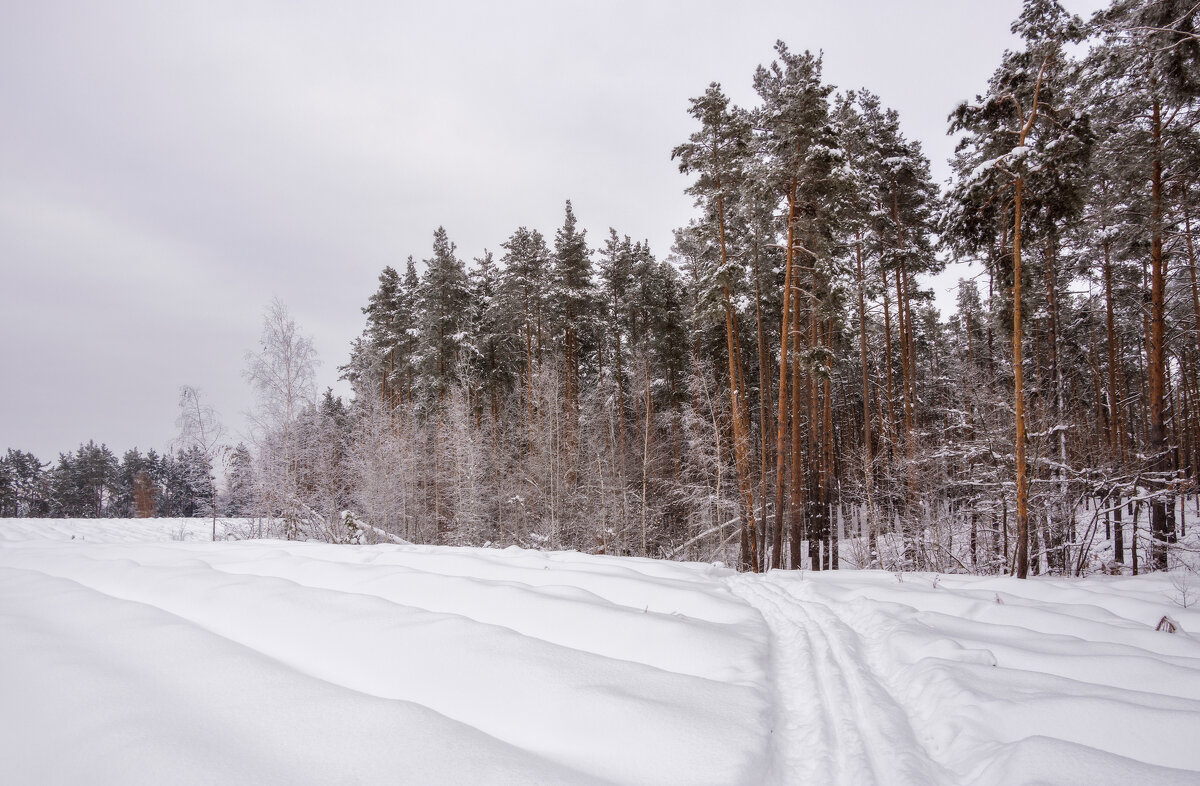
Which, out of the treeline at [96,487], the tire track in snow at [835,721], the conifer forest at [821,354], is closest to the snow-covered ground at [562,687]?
the tire track in snow at [835,721]

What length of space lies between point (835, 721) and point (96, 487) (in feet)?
261

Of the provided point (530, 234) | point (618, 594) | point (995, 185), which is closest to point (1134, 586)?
point (995, 185)

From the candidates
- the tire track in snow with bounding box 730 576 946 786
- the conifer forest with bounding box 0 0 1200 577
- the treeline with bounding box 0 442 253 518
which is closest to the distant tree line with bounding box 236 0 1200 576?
the conifer forest with bounding box 0 0 1200 577

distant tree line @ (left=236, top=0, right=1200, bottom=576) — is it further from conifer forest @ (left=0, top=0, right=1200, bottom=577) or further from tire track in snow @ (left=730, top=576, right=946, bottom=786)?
tire track in snow @ (left=730, top=576, right=946, bottom=786)

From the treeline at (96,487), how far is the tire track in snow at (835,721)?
196 ft

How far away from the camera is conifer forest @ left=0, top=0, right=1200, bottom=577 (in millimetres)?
10484

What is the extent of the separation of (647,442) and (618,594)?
14.9 meters

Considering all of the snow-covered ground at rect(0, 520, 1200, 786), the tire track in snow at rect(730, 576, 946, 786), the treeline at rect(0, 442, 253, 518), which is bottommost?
the treeline at rect(0, 442, 253, 518)

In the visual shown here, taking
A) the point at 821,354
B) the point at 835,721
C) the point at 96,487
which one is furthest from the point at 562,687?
the point at 96,487

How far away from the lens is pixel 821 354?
13.7 metres

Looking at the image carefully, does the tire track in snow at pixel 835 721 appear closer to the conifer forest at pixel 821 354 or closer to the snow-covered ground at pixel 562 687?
the snow-covered ground at pixel 562 687

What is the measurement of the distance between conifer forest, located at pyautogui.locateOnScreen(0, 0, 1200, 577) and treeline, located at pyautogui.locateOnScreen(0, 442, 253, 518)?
1547 inches

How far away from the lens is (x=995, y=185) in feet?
32.6

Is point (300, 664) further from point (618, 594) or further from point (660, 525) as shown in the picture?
point (660, 525)
